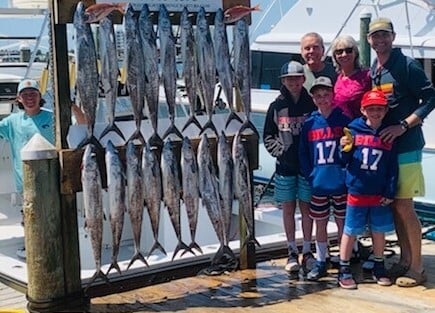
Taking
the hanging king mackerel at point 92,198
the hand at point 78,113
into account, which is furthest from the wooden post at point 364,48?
the hanging king mackerel at point 92,198

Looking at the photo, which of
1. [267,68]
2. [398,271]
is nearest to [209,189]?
[398,271]

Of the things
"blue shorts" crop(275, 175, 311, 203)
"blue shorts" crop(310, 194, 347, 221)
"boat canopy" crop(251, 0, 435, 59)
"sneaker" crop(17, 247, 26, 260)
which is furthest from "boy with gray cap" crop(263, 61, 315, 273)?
"boat canopy" crop(251, 0, 435, 59)

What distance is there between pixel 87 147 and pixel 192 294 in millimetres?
1328

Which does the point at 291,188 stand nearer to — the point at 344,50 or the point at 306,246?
the point at 306,246

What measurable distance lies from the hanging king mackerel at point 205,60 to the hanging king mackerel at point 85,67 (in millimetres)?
729

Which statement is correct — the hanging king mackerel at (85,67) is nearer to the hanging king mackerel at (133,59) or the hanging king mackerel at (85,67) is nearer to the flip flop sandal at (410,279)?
the hanging king mackerel at (133,59)

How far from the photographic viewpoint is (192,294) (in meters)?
5.03

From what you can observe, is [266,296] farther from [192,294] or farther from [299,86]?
[299,86]

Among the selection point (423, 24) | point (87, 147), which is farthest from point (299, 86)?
point (423, 24)

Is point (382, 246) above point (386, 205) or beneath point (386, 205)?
beneath

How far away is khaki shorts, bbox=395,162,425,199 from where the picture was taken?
16.1 feet

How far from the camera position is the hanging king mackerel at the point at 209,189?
475 cm

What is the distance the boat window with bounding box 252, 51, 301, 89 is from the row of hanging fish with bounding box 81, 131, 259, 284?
25.7ft

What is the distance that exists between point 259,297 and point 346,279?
0.64 meters
